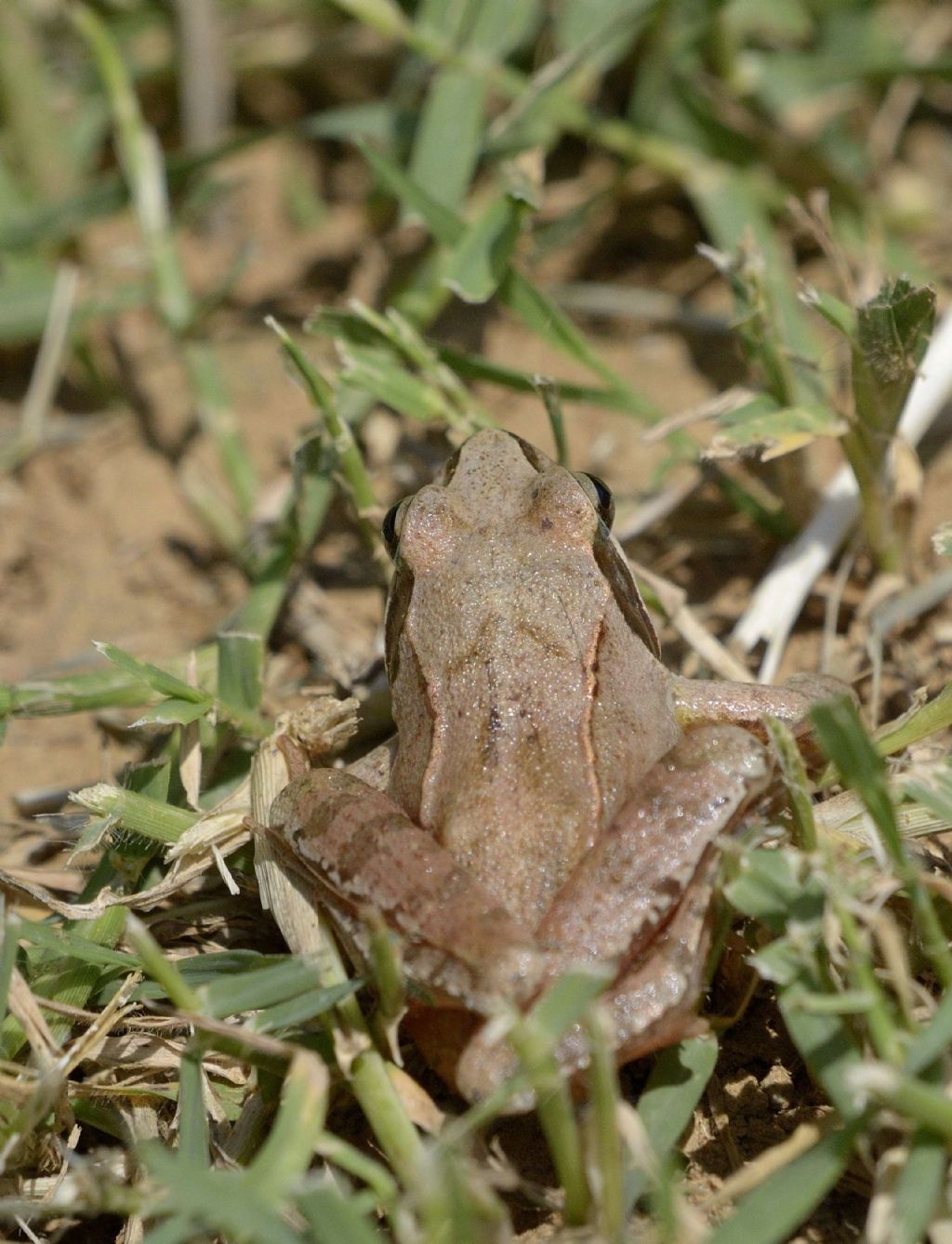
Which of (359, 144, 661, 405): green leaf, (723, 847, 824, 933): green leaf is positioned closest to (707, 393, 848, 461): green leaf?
(359, 144, 661, 405): green leaf

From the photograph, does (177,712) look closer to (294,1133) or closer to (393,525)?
(393,525)

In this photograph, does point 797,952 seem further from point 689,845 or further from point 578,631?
point 578,631

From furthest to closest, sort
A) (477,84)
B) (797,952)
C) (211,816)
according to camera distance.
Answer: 1. (477,84)
2. (211,816)
3. (797,952)

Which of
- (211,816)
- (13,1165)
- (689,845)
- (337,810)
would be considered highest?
(689,845)

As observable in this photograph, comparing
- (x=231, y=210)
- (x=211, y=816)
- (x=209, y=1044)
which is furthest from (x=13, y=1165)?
(x=231, y=210)

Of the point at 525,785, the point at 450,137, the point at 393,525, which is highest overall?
the point at 450,137

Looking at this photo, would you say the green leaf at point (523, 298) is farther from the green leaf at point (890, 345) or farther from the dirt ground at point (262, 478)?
the green leaf at point (890, 345)

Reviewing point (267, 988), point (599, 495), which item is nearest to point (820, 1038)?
point (267, 988)
